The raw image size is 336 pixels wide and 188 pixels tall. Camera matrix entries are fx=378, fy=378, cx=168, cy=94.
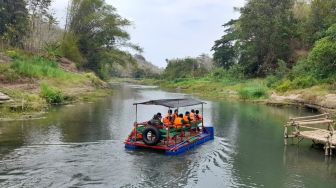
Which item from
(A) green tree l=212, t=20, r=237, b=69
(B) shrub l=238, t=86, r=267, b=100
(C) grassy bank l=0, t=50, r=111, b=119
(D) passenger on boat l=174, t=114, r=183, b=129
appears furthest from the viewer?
(A) green tree l=212, t=20, r=237, b=69

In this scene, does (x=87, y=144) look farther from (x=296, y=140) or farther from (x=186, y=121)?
(x=296, y=140)

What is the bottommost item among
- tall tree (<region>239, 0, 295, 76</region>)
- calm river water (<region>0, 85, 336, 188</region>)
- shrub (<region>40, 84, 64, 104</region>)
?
calm river water (<region>0, 85, 336, 188</region>)

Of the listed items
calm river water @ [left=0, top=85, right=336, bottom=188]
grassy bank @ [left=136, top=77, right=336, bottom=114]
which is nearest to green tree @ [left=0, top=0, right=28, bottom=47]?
grassy bank @ [left=136, top=77, right=336, bottom=114]

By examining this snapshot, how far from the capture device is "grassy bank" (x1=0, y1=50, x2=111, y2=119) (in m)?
27.9

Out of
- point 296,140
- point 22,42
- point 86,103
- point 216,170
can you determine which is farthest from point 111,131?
point 22,42

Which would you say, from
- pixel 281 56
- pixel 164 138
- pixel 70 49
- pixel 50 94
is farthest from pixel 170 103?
pixel 70 49

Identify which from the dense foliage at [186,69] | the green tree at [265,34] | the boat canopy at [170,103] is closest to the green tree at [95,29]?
the green tree at [265,34]

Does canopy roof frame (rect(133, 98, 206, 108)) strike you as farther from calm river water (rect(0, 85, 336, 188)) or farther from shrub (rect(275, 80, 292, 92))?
shrub (rect(275, 80, 292, 92))

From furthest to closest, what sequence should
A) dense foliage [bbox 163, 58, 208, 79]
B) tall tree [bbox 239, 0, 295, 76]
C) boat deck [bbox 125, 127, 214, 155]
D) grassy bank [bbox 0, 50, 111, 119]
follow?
dense foliage [bbox 163, 58, 208, 79], tall tree [bbox 239, 0, 295, 76], grassy bank [bbox 0, 50, 111, 119], boat deck [bbox 125, 127, 214, 155]

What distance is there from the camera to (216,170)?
1538 centimetres

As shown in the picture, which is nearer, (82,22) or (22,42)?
(22,42)

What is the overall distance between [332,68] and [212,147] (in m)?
23.3

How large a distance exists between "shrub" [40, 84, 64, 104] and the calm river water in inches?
361

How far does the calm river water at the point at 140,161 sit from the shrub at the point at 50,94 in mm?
9169
